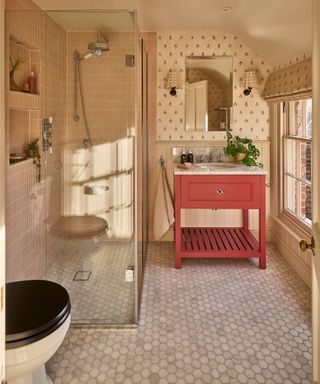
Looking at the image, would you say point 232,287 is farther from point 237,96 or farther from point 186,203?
point 237,96

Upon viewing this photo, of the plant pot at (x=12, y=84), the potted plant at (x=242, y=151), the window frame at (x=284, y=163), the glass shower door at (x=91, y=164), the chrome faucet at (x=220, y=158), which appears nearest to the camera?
the plant pot at (x=12, y=84)

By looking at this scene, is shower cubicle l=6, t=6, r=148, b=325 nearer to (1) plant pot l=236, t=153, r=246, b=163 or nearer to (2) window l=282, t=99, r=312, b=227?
(1) plant pot l=236, t=153, r=246, b=163

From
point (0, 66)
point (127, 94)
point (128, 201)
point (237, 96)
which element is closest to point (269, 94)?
point (237, 96)

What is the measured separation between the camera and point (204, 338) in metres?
2.25

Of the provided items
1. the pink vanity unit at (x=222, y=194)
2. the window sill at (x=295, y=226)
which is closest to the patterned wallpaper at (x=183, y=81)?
the pink vanity unit at (x=222, y=194)

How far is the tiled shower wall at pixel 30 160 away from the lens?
2367 millimetres

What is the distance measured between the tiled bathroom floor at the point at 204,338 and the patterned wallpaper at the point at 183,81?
1511 mm

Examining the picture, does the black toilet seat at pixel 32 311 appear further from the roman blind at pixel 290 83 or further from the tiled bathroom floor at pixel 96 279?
the roman blind at pixel 290 83

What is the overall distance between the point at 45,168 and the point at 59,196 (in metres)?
0.22

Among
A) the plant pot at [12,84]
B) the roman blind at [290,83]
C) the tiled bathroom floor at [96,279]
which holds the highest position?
the roman blind at [290,83]

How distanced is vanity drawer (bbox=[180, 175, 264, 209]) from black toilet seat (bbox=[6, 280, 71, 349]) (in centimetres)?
169

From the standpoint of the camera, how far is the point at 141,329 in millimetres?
2359

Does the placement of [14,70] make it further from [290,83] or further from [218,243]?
[218,243]

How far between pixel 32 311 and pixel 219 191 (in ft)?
6.64
